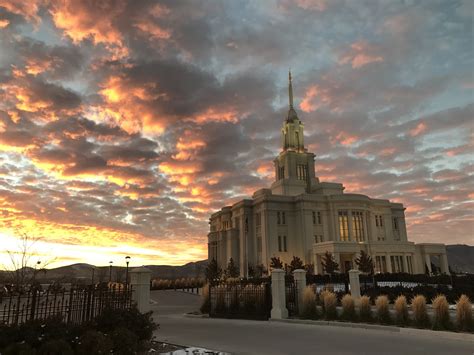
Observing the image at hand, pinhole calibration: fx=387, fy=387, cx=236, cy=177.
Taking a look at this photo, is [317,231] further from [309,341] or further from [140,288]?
[140,288]

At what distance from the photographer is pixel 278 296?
18.2 meters

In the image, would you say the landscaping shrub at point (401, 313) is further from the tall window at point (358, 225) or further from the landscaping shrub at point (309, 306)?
the tall window at point (358, 225)

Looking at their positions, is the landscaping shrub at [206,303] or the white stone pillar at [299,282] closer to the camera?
the white stone pillar at [299,282]

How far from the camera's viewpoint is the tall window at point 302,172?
235 ft

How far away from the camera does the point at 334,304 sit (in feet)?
53.7

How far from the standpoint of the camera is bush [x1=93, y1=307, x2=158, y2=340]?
9.22m

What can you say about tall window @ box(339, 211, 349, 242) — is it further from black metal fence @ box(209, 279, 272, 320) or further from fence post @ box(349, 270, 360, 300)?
black metal fence @ box(209, 279, 272, 320)

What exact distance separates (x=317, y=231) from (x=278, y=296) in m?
42.7

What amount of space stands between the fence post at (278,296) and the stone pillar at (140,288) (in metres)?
8.20

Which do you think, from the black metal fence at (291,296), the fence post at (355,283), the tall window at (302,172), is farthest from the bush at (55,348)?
the tall window at (302,172)

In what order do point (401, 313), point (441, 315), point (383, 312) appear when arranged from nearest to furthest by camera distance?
point (441, 315)
point (401, 313)
point (383, 312)

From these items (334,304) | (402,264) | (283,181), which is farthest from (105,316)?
(283,181)

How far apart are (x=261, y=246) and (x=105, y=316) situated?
2105 inches

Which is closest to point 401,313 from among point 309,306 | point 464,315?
point 464,315
